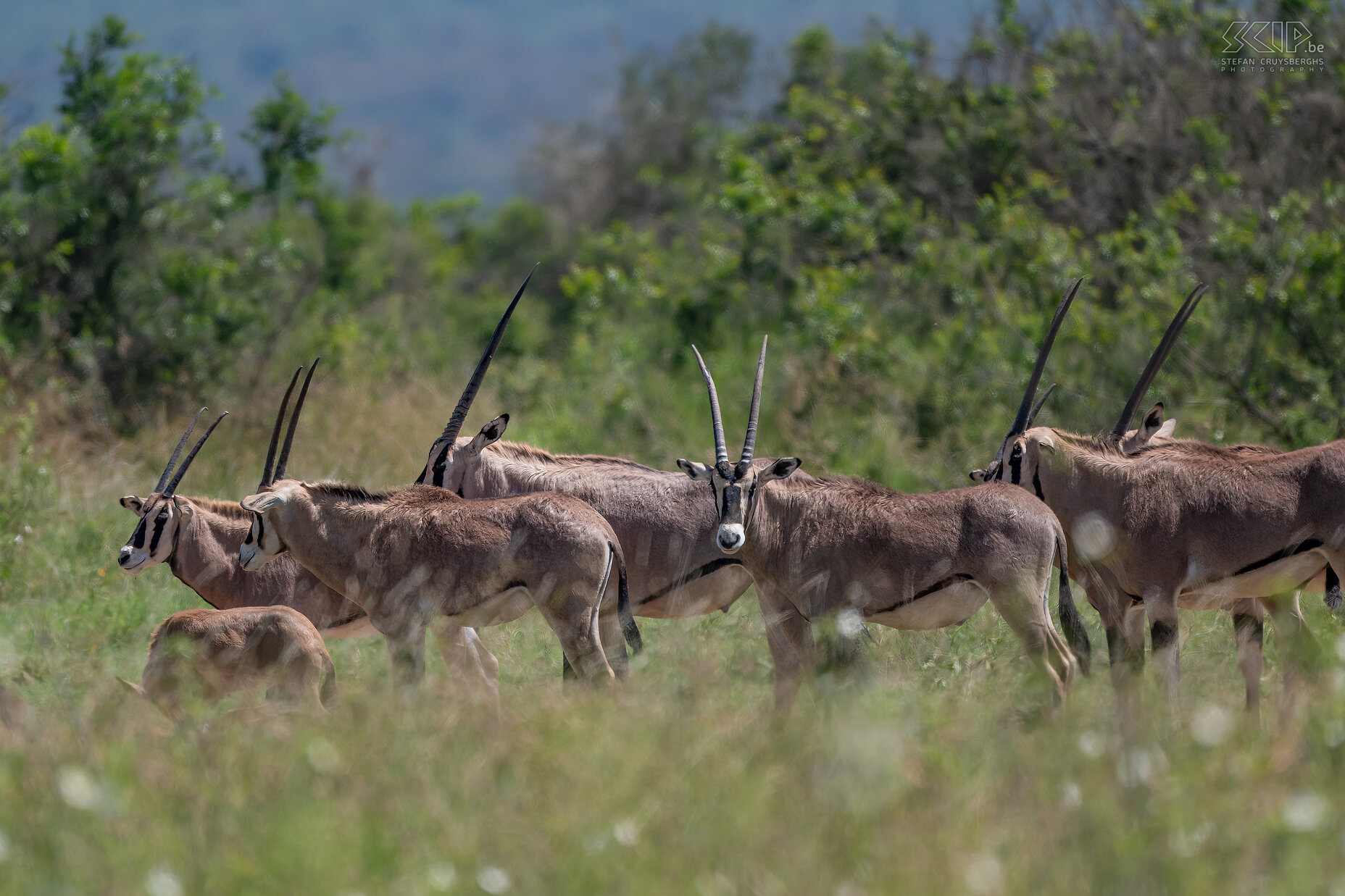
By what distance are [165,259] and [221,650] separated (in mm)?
10875

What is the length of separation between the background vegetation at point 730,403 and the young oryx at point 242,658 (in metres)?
0.27

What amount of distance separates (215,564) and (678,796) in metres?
5.07

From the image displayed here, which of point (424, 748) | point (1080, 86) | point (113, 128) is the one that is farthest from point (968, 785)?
point (1080, 86)

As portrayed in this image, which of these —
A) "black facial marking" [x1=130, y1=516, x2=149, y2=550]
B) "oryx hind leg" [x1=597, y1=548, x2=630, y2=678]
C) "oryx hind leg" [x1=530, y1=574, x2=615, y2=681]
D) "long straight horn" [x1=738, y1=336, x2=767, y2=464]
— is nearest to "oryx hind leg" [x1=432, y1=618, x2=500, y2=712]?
"oryx hind leg" [x1=530, y1=574, x2=615, y2=681]

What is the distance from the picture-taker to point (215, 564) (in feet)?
27.9

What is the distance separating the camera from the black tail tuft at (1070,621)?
6855 millimetres

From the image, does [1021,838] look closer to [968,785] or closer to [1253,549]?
[968,785]

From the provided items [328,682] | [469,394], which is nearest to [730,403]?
[469,394]

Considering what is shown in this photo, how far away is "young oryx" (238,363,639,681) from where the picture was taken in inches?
273

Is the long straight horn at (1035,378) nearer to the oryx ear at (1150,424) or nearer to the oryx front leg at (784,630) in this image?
the oryx ear at (1150,424)

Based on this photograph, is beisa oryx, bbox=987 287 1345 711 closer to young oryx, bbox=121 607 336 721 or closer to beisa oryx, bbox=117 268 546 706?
beisa oryx, bbox=117 268 546 706

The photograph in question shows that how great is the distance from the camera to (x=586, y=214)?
34.6 metres

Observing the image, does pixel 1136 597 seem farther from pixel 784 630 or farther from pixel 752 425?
pixel 752 425

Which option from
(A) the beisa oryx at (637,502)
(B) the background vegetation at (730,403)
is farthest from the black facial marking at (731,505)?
(A) the beisa oryx at (637,502)
